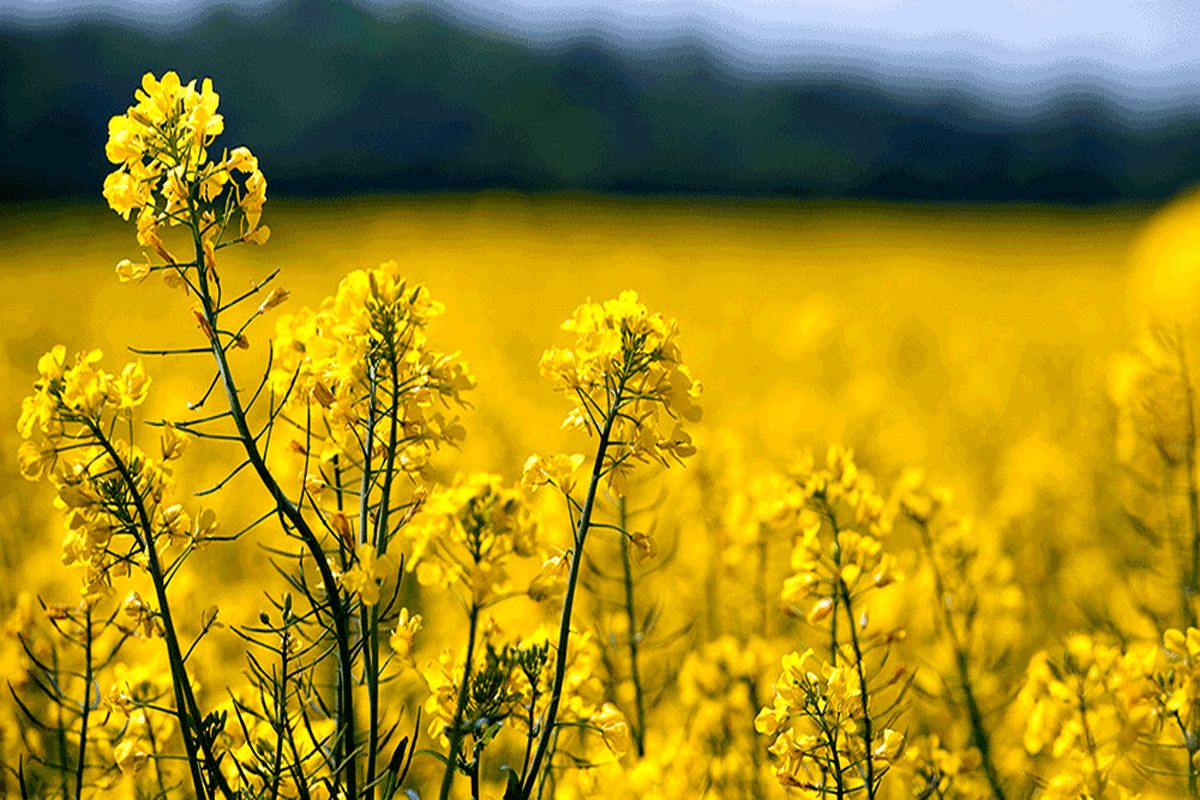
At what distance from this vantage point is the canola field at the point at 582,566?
1.49 meters

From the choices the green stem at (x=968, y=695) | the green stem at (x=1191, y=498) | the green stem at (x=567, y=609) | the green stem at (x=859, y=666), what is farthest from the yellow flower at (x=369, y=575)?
the green stem at (x=1191, y=498)

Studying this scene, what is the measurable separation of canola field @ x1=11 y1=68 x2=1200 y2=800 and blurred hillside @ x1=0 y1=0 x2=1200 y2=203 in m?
20.6

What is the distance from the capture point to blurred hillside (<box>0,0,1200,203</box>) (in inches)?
1030

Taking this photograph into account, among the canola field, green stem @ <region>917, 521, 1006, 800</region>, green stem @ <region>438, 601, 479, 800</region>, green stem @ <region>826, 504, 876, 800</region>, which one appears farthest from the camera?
green stem @ <region>917, 521, 1006, 800</region>

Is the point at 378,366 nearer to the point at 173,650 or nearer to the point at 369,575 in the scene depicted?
the point at 369,575

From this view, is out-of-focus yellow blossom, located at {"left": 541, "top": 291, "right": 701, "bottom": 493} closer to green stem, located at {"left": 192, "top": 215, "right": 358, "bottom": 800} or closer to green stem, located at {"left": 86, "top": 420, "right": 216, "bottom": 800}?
green stem, located at {"left": 192, "top": 215, "right": 358, "bottom": 800}

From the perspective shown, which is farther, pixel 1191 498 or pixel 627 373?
pixel 1191 498

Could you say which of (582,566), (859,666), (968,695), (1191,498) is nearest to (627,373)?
(859,666)

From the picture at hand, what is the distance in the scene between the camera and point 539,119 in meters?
33.1

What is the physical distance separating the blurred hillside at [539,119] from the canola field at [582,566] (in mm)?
20579

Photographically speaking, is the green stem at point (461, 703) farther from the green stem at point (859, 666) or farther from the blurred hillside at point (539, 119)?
the blurred hillside at point (539, 119)

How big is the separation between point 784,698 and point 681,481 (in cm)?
204

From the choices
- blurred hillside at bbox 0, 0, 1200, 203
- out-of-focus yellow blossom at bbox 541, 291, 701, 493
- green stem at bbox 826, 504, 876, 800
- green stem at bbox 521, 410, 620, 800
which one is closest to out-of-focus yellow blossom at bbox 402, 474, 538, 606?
green stem at bbox 521, 410, 620, 800

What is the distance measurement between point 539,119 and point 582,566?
103 ft
